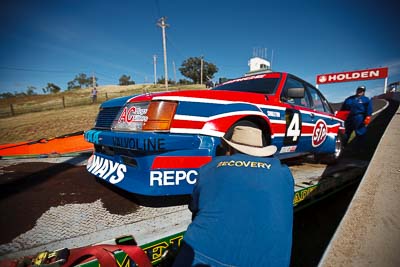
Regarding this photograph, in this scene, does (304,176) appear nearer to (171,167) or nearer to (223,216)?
(171,167)

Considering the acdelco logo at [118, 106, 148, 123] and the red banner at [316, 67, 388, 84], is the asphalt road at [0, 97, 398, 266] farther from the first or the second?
the red banner at [316, 67, 388, 84]

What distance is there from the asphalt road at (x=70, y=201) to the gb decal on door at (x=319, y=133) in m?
0.94

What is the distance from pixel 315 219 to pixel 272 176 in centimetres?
216

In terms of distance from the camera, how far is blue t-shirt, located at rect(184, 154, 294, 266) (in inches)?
40.2

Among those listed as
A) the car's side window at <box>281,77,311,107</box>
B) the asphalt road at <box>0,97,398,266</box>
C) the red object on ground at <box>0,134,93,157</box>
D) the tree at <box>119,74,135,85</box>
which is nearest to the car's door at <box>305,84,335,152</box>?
the car's side window at <box>281,77,311,107</box>

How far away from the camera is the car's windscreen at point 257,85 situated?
107 inches

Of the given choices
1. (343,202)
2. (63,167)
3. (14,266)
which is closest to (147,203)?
(14,266)

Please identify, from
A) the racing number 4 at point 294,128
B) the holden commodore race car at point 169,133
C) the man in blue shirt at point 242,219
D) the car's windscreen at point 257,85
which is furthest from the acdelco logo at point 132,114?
the racing number 4 at point 294,128

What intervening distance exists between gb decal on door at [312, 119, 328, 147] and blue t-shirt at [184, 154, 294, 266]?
2577 millimetres

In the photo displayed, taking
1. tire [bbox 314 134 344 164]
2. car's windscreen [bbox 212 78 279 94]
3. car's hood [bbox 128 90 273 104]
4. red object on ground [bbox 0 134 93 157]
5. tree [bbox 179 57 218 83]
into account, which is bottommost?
tire [bbox 314 134 344 164]

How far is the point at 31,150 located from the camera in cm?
411

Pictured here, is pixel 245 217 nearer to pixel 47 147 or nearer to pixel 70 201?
pixel 70 201

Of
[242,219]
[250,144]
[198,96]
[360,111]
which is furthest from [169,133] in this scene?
[360,111]

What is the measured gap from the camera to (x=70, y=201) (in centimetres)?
192
